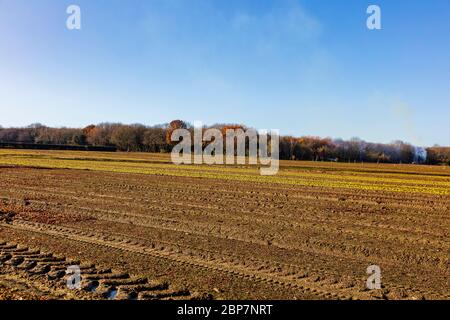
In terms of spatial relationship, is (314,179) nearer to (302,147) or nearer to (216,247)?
(216,247)

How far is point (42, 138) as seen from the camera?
146 metres

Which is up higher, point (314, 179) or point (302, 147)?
point (302, 147)

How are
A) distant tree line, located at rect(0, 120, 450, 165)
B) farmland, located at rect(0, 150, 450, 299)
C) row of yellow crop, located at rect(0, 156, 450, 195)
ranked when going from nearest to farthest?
farmland, located at rect(0, 150, 450, 299) < row of yellow crop, located at rect(0, 156, 450, 195) < distant tree line, located at rect(0, 120, 450, 165)

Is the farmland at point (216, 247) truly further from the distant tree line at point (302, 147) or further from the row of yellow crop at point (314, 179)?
the distant tree line at point (302, 147)

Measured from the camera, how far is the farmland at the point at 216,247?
7.94 metres

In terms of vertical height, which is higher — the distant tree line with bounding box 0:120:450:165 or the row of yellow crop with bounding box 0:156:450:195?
the distant tree line with bounding box 0:120:450:165

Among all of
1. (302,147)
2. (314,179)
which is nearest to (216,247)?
(314,179)

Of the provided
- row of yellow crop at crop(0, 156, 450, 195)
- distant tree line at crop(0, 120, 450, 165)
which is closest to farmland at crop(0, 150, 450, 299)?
row of yellow crop at crop(0, 156, 450, 195)

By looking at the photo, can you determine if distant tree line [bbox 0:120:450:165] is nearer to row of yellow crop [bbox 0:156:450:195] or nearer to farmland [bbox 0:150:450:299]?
row of yellow crop [bbox 0:156:450:195]

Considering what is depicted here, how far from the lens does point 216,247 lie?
11.2 metres

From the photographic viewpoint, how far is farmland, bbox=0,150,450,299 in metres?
7.94

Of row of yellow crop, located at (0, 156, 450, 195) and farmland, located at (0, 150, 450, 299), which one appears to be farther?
row of yellow crop, located at (0, 156, 450, 195)
